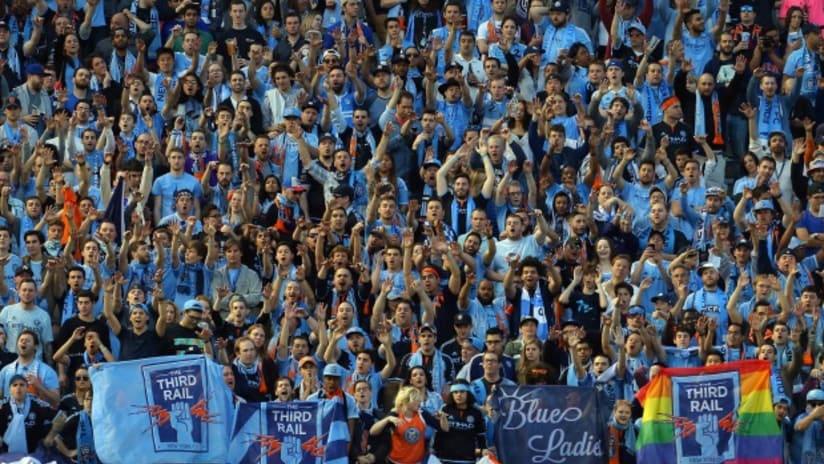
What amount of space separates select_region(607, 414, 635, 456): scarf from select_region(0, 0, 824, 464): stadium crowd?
0.02 metres

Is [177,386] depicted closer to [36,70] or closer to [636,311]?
[636,311]

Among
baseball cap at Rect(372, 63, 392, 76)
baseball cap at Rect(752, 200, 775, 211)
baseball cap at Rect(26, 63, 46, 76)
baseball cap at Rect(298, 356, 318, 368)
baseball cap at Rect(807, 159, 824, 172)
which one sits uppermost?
baseball cap at Rect(26, 63, 46, 76)

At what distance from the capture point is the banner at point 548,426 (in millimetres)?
30141

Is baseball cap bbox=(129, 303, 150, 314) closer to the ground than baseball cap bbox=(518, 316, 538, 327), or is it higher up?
higher up

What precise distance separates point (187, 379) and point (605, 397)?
404 centimetres

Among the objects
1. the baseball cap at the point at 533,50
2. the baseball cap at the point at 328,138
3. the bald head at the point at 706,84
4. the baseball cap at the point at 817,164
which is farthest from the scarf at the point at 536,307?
the baseball cap at the point at 533,50

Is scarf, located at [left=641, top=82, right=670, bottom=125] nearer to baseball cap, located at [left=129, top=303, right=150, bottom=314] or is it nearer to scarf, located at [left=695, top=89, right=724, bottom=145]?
scarf, located at [left=695, top=89, right=724, bottom=145]

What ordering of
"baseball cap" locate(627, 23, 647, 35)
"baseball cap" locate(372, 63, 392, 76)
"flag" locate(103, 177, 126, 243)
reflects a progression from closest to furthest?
"flag" locate(103, 177, 126, 243), "baseball cap" locate(372, 63, 392, 76), "baseball cap" locate(627, 23, 647, 35)

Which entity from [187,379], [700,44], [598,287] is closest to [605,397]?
[598,287]

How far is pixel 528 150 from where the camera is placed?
1359 inches

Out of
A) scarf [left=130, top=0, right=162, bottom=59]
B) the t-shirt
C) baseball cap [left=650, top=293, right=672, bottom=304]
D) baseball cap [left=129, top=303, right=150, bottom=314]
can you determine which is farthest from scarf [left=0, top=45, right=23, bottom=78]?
baseball cap [left=650, top=293, right=672, bottom=304]

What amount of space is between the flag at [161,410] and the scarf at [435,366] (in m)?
2.03

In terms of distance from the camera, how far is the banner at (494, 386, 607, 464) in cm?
3014

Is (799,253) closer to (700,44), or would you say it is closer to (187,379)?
(700,44)
